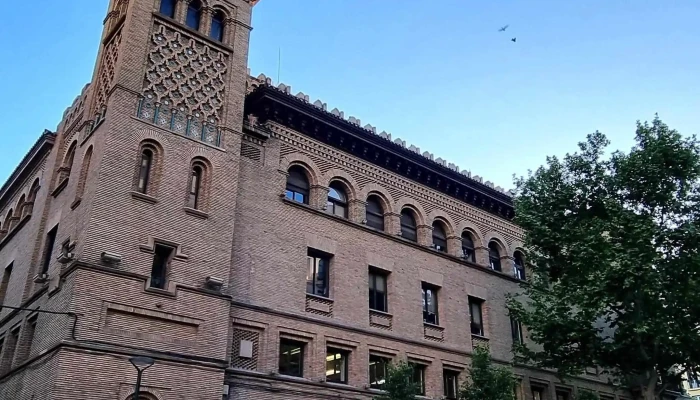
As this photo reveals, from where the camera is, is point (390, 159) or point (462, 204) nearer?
point (390, 159)

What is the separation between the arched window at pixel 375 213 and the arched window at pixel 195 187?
6.50 meters

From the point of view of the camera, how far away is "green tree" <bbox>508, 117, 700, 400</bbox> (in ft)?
59.4

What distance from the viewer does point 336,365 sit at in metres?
18.9

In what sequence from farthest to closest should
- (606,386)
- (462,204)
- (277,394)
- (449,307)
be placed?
(606,386) → (462,204) → (449,307) → (277,394)

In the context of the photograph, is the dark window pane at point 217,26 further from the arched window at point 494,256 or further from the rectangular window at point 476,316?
the arched window at point 494,256

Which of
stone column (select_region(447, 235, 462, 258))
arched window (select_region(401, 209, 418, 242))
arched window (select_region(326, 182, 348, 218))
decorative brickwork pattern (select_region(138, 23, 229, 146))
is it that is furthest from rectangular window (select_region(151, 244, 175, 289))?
stone column (select_region(447, 235, 462, 258))

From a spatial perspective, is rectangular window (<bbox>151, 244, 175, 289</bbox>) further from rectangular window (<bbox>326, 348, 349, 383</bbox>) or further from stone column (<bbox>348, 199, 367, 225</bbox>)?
stone column (<bbox>348, 199, 367, 225</bbox>)

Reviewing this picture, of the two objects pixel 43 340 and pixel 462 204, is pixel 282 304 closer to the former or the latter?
pixel 43 340

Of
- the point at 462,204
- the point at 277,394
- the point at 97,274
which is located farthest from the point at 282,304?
the point at 462,204

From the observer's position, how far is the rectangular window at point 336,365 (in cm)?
1866

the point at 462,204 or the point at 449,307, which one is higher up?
the point at 462,204

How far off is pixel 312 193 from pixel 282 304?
13.4 ft

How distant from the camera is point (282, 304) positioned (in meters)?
18.1

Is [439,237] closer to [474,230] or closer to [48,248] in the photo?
[474,230]
